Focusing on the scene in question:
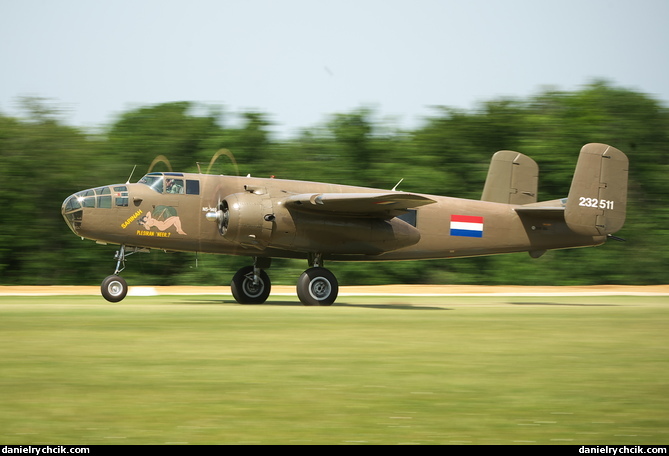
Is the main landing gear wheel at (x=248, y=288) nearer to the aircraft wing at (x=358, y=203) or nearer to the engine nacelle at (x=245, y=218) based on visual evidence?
the engine nacelle at (x=245, y=218)

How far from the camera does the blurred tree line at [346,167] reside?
3775 centimetres

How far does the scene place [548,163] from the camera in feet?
141

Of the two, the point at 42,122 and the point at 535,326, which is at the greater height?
the point at 42,122

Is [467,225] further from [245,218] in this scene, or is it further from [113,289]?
[113,289]

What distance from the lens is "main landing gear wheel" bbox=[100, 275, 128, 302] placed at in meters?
22.5

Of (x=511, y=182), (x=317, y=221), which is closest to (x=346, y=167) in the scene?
(x=511, y=182)

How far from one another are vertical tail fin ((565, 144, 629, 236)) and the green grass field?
7.69 metres

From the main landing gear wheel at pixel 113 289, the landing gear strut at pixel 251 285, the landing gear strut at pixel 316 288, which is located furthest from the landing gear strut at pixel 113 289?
the landing gear strut at pixel 316 288

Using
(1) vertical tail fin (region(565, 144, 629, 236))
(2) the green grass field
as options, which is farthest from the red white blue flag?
(2) the green grass field

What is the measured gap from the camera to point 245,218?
2158cm

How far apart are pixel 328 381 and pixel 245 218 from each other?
482 inches
